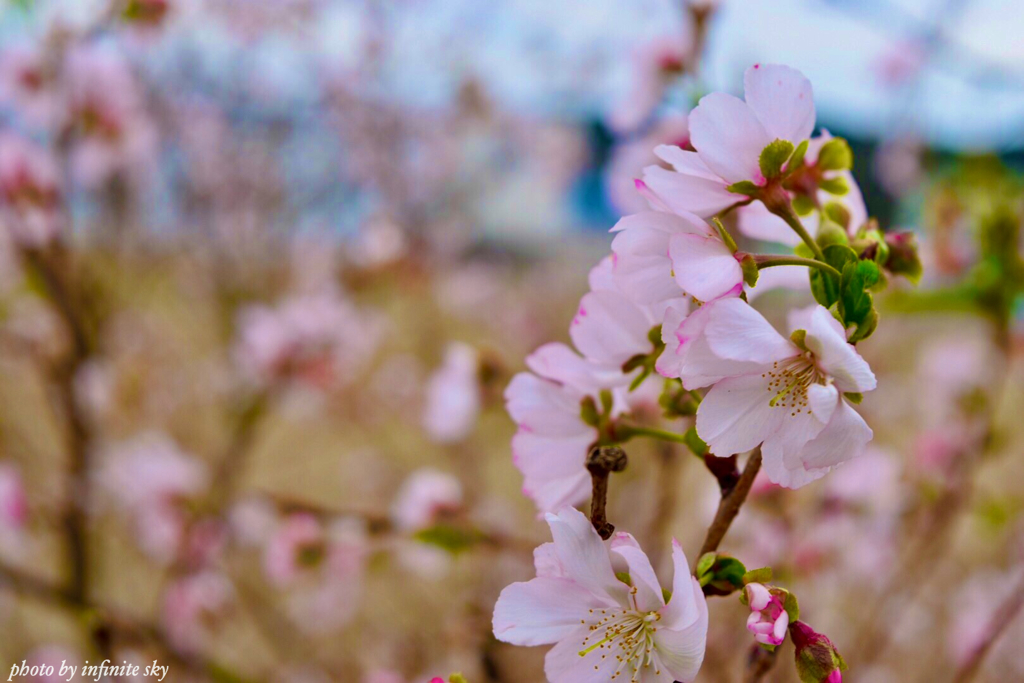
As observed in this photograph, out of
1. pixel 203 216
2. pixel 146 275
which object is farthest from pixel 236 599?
pixel 203 216

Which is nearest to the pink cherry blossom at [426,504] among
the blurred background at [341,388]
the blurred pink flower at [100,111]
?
the blurred background at [341,388]

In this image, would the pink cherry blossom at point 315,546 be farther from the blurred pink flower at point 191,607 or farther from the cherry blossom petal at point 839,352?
the cherry blossom petal at point 839,352

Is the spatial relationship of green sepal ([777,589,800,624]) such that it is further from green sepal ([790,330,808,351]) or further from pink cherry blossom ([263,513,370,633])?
pink cherry blossom ([263,513,370,633])

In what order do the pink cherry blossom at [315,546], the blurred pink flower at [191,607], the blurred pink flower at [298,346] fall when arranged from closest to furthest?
the pink cherry blossom at [315,546]
the blurred pink flower at [191,607]
the blurred pink flower at [298,346]

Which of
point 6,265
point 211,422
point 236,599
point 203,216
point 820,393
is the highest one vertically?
point 820,393

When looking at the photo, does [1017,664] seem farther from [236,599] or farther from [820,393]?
[236,599]

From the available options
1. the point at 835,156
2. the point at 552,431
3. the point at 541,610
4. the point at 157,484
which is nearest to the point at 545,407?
the point at 552,431
